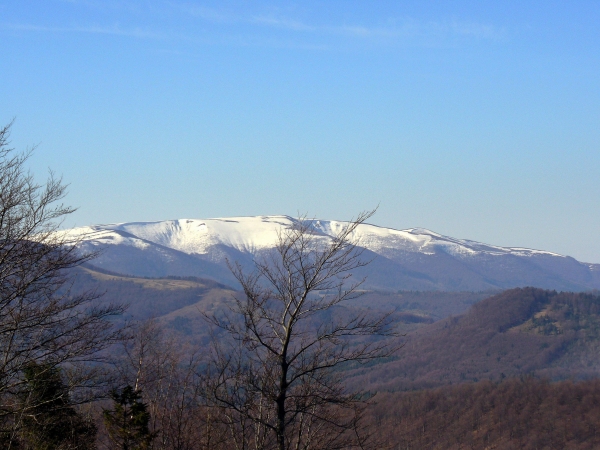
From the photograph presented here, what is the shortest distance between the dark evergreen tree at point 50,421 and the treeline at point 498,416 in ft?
385

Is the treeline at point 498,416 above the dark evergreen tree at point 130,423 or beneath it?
beneath

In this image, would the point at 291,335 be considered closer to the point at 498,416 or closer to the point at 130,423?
the point at 130,423

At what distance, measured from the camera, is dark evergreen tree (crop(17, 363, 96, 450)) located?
15.8 m

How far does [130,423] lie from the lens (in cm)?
2030

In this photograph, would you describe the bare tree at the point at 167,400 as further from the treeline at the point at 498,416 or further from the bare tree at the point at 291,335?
the treeline at the point at 498,416

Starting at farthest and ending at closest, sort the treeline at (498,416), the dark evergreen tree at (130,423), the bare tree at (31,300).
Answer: the treeline at (498,416) → the dark evergreen tree at (130,423) → the bare tree at (31,300)

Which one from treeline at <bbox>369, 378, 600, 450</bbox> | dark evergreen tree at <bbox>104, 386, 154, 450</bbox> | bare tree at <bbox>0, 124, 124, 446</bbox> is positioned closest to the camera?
bare tree at <bbox>0, 124, 124, 446</bbox>

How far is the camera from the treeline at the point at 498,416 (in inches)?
5482

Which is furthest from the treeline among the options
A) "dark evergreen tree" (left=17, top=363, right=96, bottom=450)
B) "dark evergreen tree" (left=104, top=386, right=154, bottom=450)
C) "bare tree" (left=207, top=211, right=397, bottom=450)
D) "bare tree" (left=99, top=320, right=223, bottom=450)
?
"bare tree" (left=207, top=211, right=397, bottom=450)

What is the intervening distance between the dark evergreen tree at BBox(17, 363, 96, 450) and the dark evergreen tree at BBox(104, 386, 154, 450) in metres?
0.66

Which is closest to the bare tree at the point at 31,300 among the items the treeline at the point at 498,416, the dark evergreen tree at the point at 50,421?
the dark evergreen tree at the point at 50,421

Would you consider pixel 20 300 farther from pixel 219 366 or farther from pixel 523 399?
pixel 523 399

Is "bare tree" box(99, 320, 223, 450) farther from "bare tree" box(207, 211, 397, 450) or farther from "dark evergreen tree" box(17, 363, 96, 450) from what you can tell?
"bare tree" box(207, 211, 397, 450)

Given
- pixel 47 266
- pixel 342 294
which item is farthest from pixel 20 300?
pixel 342 294
